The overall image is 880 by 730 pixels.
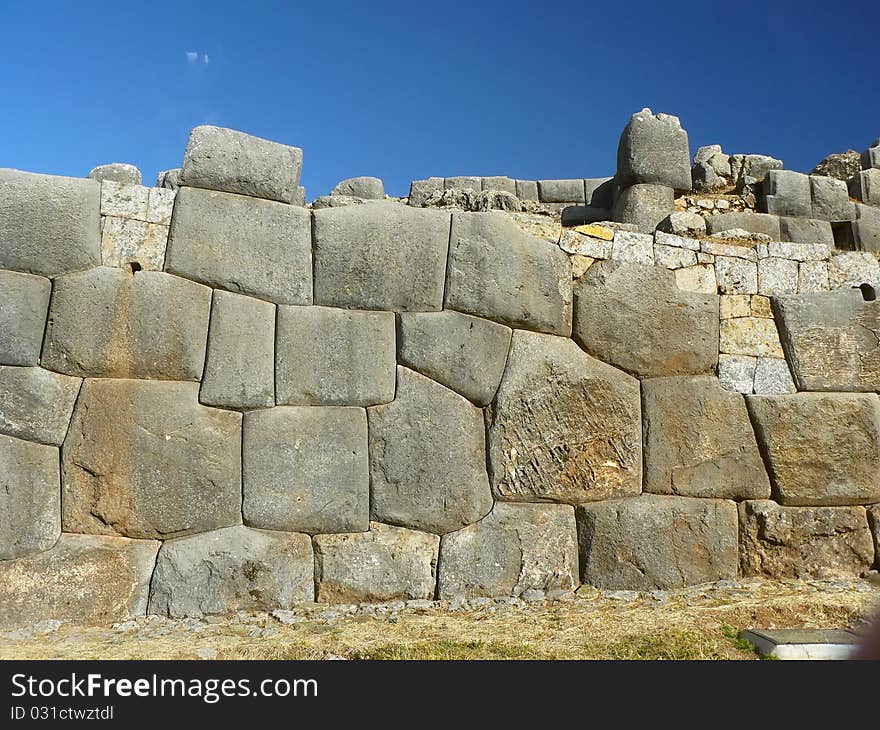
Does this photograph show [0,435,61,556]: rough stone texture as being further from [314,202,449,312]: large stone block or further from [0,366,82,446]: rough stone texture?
[314,202,449,312]: large stone block

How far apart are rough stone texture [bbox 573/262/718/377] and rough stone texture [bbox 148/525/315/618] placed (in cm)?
215

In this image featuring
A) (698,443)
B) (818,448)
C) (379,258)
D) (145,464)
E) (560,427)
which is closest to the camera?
(145,464)

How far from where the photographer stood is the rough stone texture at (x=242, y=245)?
4031 millimetres

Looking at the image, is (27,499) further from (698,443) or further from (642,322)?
(698,443)

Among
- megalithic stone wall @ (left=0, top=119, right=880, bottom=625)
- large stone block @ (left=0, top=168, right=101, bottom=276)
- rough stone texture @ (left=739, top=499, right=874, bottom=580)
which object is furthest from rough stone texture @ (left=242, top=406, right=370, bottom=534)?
rough stone texture @ (left=739, top=499, right=874, bottom=580)

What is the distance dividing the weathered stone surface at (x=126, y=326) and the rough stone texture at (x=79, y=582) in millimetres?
905

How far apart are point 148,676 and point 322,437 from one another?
5.15ft

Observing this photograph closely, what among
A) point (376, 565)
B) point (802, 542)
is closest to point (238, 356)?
point (376, 565)

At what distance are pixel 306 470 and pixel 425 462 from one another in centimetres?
67

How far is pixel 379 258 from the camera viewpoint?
13.9 feet

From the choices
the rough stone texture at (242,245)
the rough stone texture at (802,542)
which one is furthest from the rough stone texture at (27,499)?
the rough stone texture at (802,542)

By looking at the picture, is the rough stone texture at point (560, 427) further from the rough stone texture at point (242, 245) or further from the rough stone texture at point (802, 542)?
the rough stone texture at point (242, 245)

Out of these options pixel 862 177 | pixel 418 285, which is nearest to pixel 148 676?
pixel 418 285

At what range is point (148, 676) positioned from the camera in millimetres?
2762
